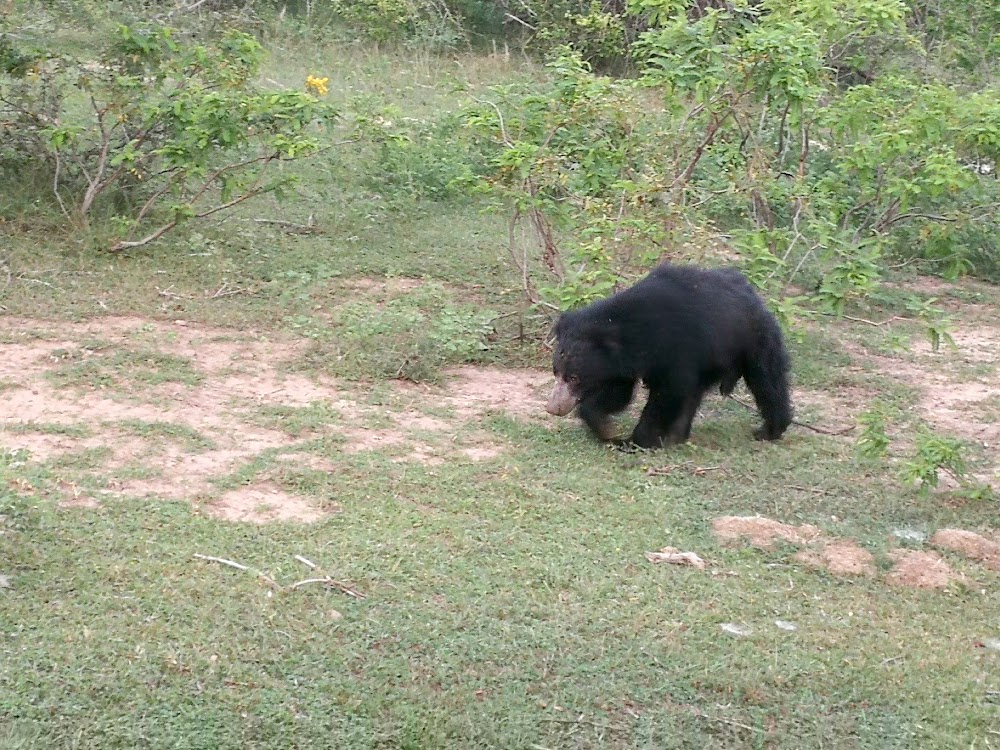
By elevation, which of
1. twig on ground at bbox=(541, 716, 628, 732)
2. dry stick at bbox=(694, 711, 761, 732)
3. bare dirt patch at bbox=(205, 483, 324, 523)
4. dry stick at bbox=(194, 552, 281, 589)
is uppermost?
dry stick at bbox=(694, 711, 761, 732)

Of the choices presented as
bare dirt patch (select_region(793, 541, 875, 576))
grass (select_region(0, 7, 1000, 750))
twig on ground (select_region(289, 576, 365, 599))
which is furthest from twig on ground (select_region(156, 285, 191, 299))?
bare dirt patch (select_region(793, 541, 875, 576))

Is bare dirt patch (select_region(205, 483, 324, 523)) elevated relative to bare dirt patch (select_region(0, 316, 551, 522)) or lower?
elevated

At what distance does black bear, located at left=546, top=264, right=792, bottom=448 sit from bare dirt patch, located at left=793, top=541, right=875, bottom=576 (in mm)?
1295

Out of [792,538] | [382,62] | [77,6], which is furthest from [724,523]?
[382,62]

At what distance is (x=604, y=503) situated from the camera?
200 inches

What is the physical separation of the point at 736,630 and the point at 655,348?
2.02 metres

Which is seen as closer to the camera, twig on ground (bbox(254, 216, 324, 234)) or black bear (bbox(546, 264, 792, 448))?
black bear (bbox(546, 264, 792, 448))

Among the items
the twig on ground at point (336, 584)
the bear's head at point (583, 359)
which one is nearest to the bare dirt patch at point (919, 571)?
the bear's head at point (583, 359)

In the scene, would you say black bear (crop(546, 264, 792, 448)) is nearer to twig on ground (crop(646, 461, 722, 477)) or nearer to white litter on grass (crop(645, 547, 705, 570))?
twig on ground (crop(646, 461, 722, 477))

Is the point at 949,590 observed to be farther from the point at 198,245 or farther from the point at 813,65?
the point at 198,245

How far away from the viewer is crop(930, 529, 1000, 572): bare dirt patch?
4750mm

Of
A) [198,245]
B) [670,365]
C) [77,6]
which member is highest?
[77,6]

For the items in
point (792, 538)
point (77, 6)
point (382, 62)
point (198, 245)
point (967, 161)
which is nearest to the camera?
point (792, 538)

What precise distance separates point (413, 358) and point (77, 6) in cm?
318
